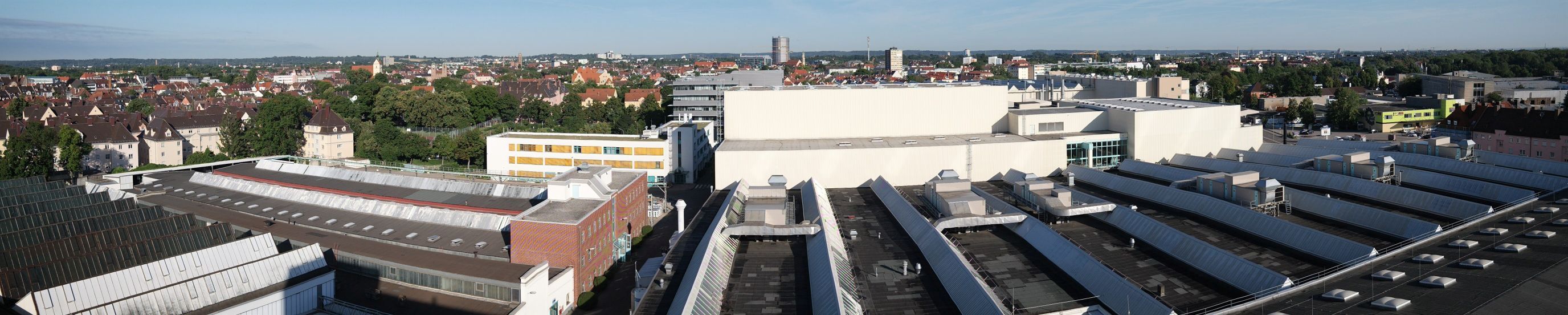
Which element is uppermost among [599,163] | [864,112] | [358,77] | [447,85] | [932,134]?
[358,77]

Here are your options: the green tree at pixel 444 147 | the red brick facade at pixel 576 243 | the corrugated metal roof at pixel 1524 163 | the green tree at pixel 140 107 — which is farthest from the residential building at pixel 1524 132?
the green tree at pixel 140 107

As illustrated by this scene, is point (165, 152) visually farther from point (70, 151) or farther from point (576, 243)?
point (576, 243)

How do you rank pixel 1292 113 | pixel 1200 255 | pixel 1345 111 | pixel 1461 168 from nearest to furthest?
pixel 1200 255, pixel 1461 168, pixel 1345 111, pixel 1292 113

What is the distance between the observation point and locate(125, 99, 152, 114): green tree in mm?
65262

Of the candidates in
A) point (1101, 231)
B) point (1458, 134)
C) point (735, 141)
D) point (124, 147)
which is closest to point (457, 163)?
point (124, 147)

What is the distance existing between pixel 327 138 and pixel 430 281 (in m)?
32.3

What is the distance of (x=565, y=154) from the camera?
3756 cm

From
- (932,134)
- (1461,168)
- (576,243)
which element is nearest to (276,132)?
(932,134)

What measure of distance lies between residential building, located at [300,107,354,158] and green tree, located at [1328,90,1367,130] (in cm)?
5604

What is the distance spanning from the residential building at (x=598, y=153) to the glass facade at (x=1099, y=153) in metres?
15.8

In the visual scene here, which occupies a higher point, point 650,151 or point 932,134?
point 932,134

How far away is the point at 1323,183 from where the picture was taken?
2448cm

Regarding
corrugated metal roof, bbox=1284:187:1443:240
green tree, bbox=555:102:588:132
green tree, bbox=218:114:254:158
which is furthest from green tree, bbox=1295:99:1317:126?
green tree, bbox=218:114:254:158

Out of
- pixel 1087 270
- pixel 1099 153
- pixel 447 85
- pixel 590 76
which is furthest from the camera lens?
pixel 590 76
